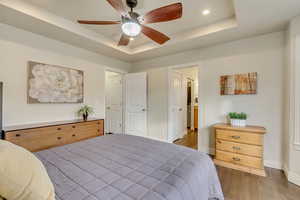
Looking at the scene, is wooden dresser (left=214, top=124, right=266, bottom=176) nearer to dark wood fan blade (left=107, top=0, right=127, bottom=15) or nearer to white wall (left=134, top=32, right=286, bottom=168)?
white wall (left=134, top=32, right=286, bottom=168)

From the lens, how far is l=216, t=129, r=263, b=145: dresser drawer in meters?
2.29

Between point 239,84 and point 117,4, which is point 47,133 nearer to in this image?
point 117,4

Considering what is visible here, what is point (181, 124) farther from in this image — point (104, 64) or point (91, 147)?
point (91, 147)

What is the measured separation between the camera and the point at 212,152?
3.08 meters

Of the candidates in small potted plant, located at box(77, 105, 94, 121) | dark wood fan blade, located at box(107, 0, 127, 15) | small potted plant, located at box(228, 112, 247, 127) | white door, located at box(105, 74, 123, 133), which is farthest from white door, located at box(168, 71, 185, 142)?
dark wood fan blade, located at box(107, 0, 127, 15)

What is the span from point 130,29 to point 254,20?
1.95 metres

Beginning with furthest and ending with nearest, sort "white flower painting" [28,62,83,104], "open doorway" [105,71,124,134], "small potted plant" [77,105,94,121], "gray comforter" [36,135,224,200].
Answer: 1. "open doorway" [105,71,124,134]
2. "small potted plant" [77,105,94,121]
3. "white flower painting" [28,62,83,104]
4. "gray comforter" [36,135,224,200]

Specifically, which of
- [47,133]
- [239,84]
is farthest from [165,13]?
[47,133]

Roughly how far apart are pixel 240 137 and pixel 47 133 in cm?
331

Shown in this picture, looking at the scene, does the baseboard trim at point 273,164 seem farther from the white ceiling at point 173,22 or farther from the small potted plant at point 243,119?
the white ceiling at point 173,22

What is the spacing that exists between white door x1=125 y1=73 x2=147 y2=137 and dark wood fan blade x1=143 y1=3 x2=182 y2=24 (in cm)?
228

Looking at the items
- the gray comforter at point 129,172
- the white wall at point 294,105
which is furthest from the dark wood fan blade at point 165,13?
the white wall at point 294,105

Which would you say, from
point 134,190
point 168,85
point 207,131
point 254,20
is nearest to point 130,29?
point 134,190

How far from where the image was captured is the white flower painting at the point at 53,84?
2535 millimetres
